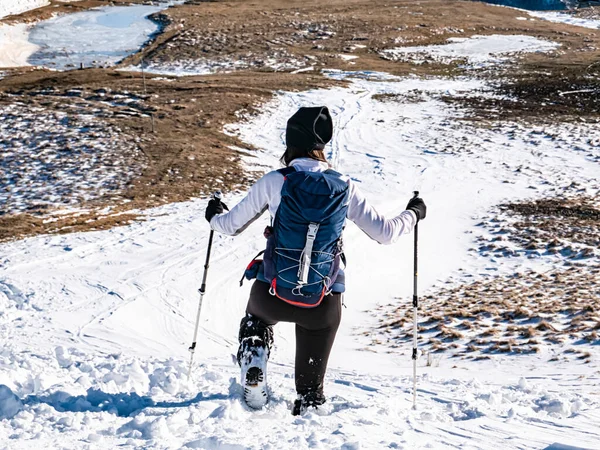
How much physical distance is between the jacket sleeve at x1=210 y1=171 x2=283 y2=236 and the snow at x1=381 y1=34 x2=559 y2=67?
38.1m

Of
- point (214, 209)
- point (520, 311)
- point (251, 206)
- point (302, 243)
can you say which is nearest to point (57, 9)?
point (520, 311)

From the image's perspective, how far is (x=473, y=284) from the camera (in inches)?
458

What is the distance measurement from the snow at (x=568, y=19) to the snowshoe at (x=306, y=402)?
59.5m

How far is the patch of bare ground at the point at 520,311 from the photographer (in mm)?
8383

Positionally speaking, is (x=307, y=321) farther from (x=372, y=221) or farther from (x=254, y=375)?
(x=372, y=221)

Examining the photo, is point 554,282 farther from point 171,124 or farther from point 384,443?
point 171,124

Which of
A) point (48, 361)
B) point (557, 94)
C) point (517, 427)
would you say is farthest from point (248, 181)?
point (557, 94)

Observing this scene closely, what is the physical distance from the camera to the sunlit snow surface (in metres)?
4.55

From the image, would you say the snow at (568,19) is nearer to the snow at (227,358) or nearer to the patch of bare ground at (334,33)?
the patch of bare ground at (334,33)

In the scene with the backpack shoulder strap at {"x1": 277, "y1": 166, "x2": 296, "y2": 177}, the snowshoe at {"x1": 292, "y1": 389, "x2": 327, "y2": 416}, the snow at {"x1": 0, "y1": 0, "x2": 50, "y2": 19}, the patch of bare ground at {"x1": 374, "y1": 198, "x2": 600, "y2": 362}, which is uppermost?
the snow at {"x1": 0, "y1": 0, "x2": 50, "y2": 19}

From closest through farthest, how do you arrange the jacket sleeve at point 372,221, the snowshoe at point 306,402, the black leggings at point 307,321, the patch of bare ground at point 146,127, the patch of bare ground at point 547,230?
the jacket sleeve at point 372,221 → the black leggings at point 307,321 → the snowshoe at point 306,402 → the patch of bare ground at point 547,230 → the patch of bare ground at point 146,127

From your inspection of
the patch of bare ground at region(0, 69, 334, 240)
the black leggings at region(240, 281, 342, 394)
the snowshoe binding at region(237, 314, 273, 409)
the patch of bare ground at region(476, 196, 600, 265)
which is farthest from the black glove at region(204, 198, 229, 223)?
the patch of bare ground at region(476, 196, 600, 265)

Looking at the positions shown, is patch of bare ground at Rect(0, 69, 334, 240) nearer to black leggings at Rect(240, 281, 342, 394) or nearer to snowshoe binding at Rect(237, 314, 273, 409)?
snowshoe binding at Rect(237, 314, 273, 409)

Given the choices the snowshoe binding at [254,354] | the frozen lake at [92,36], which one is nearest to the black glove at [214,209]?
the snowshoe binding at [254,354]
